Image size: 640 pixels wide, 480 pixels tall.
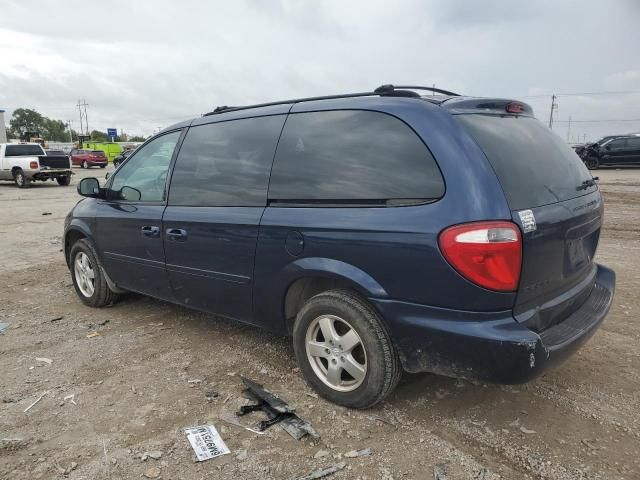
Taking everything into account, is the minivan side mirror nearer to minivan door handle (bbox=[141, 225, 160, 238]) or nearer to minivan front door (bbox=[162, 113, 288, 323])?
minivan door handle (bbox=[141, 225, 160, 238])

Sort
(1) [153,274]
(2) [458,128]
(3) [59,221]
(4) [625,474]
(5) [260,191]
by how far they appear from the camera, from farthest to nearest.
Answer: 1. (3) [59,221]
2. (1) [153,274]
3. (5) [260,191]
4. (2) [458,128]
5. (4) [625,474]

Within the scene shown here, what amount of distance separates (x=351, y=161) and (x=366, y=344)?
102 centimetres

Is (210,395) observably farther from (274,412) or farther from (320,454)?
(320,454)

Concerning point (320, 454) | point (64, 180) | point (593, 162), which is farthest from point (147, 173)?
point (593, 162)

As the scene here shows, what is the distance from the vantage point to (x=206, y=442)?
2.64 meters

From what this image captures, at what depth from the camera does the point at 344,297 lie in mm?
2762

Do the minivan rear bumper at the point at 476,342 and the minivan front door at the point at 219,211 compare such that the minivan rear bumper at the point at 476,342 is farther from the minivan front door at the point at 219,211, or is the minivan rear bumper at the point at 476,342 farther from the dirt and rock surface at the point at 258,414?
the minivan front door at the point at 219,211

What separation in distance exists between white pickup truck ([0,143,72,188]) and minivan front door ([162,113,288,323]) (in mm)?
20083

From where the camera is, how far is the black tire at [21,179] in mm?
20547

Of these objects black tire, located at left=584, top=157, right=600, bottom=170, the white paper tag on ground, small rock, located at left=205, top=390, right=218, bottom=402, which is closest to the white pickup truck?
Answer: small rock, located at left=205, top=390, right=218, bottom=402

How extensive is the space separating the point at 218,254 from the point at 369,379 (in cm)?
134

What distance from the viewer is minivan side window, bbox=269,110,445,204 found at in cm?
253

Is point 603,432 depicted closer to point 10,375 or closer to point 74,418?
point 74,418

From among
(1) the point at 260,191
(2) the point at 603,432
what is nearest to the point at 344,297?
(1) the point at 260,191
